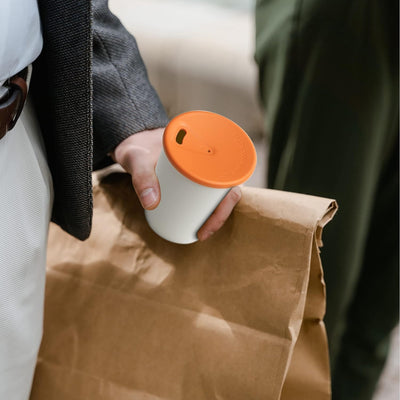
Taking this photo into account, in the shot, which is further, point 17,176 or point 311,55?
point 311,55

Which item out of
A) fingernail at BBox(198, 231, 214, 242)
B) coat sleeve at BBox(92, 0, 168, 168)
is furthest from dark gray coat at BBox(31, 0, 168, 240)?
fingernail at BBox(198, 231, 214, 242)

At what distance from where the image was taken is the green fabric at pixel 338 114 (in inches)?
23.6

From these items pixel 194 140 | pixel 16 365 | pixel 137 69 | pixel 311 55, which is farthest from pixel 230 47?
pixel 16 365

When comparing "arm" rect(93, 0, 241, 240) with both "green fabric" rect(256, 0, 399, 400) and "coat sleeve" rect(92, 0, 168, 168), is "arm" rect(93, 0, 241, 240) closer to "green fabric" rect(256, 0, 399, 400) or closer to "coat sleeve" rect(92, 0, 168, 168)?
"coat sleeve" rect(92, 0, 168, 168)

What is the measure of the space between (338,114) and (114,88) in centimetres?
33

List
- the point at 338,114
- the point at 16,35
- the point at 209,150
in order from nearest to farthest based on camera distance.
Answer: the point at 16,35, the point at 209,150, the point at 338,114

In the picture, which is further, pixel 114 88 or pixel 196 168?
pixel 114 88

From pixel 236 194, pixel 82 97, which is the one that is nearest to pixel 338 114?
pixel 236 194

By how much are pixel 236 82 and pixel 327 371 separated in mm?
956

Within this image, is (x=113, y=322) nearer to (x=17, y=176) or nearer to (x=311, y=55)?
(x=17, y=176)

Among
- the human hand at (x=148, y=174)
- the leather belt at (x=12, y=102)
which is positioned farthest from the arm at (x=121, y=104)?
the leather belt at (x=12, y=102)

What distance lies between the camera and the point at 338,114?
0.64 m

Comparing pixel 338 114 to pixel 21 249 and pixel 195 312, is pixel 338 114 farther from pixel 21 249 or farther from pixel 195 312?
pixel 21 249

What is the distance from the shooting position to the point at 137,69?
20.8 inches
